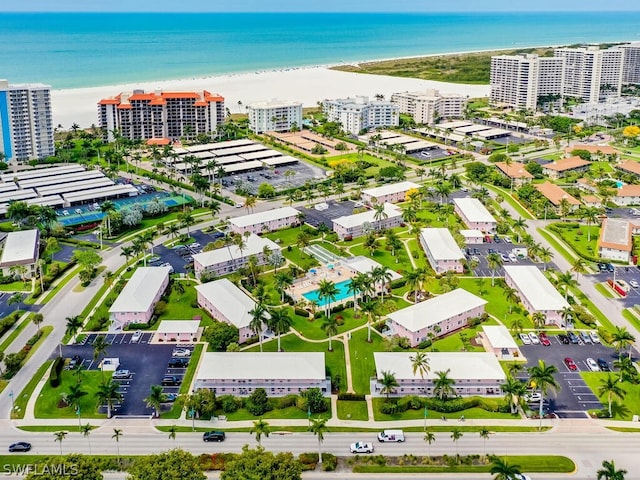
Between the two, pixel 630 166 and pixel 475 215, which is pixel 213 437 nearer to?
pixel 475 215

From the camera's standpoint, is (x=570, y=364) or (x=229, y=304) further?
(x=229, y=304)

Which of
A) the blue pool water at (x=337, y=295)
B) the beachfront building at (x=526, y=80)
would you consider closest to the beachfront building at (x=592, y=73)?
the beachfront building at (x=526, y=80)

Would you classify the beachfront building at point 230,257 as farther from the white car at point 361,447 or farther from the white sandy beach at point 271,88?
the white sandy beach at point 271,88

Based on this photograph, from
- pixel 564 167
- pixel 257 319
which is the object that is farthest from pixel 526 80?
pixel 257 319

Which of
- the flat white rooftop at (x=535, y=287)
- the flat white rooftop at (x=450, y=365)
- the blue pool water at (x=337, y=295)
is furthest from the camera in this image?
the blue pool water at (x=337, y=295)

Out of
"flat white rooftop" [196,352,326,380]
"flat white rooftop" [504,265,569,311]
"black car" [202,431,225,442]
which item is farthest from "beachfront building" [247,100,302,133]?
"black car" [202,431,225,442]
